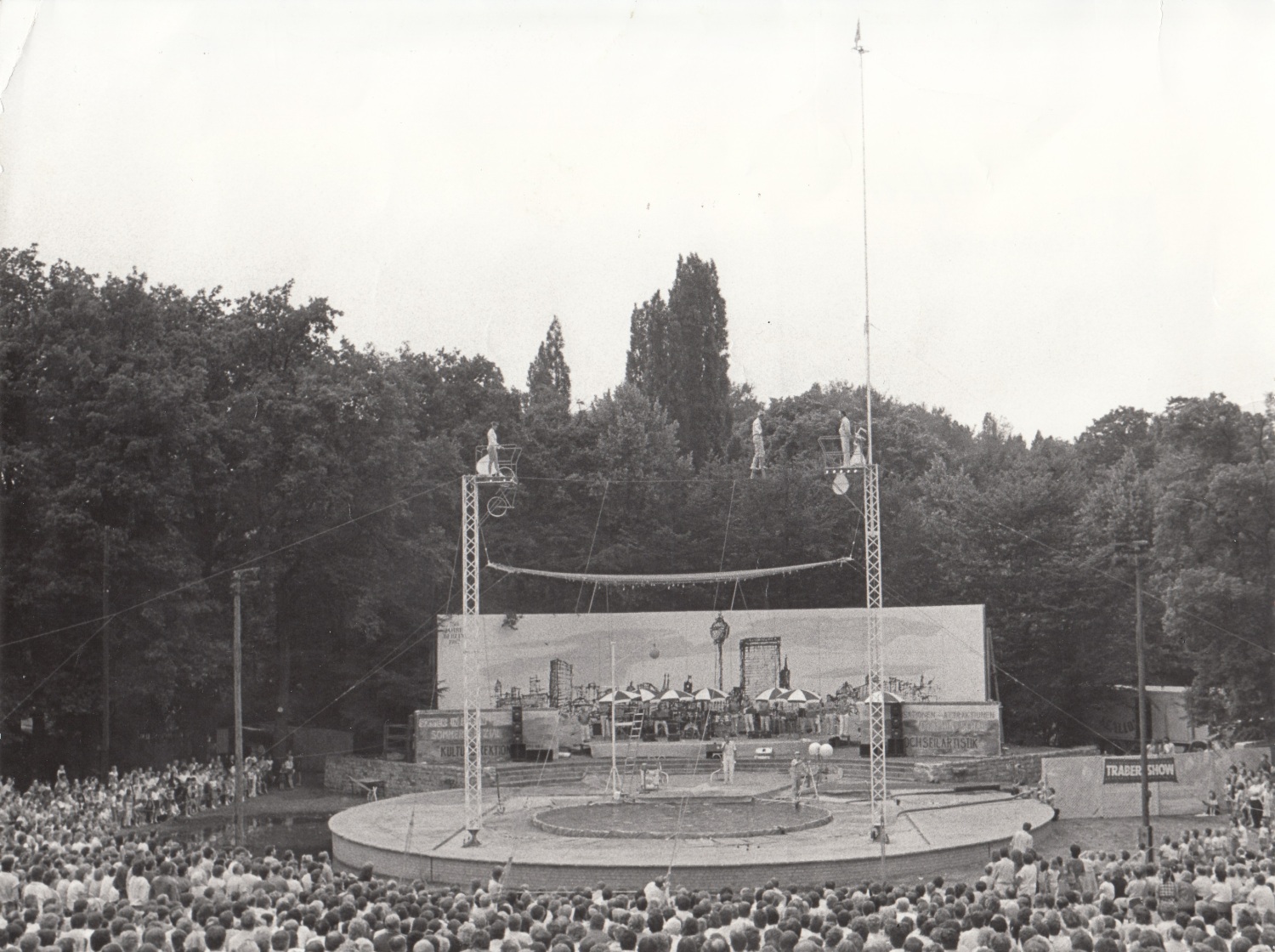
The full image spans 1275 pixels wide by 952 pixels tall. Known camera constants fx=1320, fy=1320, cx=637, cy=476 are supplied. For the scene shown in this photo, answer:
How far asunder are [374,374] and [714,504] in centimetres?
1688

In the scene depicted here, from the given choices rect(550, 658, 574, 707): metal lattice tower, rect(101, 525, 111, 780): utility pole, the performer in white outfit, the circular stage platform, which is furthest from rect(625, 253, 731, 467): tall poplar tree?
the performer in white outfit

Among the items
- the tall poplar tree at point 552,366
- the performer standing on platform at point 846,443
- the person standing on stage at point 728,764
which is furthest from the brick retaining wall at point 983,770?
the tall poplar tree at point 552,366

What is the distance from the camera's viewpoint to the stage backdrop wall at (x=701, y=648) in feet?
143

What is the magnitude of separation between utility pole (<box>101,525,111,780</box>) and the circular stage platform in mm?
8326

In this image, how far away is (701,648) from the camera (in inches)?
1832

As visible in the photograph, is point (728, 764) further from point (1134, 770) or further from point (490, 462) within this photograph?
point (490, 462)

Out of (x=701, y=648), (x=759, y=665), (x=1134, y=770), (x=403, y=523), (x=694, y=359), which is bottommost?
(x=1134, y=770)

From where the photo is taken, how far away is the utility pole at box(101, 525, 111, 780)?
36.0m

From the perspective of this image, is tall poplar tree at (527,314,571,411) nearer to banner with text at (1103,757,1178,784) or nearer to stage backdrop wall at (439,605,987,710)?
stage backdrop wall at (439,605,987,710)

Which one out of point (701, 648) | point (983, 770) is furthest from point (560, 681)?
point (983, 770)

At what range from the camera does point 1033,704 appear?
1876 inches

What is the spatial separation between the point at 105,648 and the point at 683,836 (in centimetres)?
1868

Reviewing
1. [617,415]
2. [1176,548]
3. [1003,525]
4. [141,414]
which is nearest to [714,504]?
[617,415]

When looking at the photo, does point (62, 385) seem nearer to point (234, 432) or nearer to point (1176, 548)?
point (234, 432)
